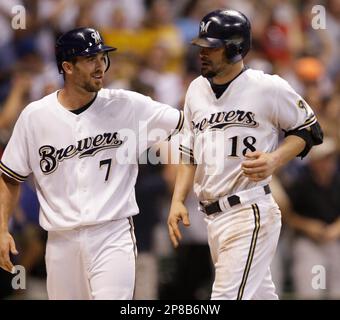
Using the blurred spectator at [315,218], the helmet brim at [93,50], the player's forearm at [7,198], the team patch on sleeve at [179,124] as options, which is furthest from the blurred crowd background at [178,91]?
the helmet brim at [93,50]

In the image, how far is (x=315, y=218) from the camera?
9.07 m

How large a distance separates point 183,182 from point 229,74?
0.70 meters

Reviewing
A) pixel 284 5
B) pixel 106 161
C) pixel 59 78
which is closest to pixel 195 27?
pixel 284 5

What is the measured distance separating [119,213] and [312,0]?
6.40m

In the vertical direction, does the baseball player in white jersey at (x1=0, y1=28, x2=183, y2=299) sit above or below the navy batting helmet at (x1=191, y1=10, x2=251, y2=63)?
below

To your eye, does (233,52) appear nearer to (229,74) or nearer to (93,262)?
(229,74)

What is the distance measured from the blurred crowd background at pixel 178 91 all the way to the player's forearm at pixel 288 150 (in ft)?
7.38

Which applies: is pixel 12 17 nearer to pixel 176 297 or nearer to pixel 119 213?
pixel 176 297

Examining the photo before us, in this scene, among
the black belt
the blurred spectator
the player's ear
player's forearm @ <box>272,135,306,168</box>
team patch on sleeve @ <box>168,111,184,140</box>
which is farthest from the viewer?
the blurred spectator

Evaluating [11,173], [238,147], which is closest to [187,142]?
[238,147]

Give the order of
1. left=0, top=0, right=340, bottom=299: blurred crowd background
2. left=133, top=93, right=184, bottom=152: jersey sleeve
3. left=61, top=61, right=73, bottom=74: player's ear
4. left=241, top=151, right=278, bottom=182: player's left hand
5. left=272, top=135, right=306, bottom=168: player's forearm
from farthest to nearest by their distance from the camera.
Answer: left=0, top=0, right=340, bottom=299: blurred crowd background → left=133, top=93, right=184, bottom=152: jersey sleeve → left=61, top=61, right=73, bottom=74: player's ear → left=272, top=135, right=306, bottom=168: player's forearm → left=241, top=151, right=278, bottom=182: player's left hand

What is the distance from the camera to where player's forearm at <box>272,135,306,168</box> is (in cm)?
591

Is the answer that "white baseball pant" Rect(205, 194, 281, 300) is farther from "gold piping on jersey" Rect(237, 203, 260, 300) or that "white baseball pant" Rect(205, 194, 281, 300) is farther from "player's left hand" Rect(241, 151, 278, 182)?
"player's left hand" Rect(241, 151, 278, 182)

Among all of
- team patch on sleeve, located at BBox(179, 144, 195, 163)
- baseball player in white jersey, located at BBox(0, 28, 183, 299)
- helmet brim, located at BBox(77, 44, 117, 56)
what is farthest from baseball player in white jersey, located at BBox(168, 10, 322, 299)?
helmet brim, located at BBox(77, 44, 117, 56)
